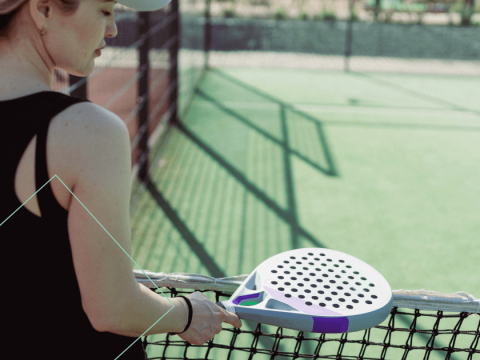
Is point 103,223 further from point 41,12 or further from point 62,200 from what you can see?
point 41,12

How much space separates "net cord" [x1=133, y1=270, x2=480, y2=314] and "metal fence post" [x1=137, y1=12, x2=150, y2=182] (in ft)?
10.7

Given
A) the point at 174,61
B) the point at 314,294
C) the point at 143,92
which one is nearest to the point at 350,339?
the point at 314,294

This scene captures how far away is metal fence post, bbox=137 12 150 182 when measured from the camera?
4463mm

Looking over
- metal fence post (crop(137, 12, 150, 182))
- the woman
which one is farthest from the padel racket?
metal fence post (crop(137, 12, 150, 182))

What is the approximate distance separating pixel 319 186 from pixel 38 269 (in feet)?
13.3

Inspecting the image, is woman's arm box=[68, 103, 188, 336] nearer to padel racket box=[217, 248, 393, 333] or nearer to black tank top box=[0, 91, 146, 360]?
black tank top box=[0, 91, 146, 360]

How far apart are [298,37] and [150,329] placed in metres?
11.6

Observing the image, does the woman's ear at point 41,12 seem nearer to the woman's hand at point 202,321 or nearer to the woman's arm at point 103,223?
the woman's arm at point 103,223

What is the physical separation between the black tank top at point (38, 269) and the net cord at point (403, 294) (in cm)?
40

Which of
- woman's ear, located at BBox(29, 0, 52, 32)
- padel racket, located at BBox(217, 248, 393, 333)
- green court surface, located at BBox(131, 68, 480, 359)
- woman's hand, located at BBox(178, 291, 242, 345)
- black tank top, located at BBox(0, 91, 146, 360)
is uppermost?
woman's ear, located at BBox(29, 0, 52, 32)

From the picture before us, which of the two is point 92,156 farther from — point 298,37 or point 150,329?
point 298,37

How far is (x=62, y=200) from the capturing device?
2.73 ft

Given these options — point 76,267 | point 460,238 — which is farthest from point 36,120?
point 460,238

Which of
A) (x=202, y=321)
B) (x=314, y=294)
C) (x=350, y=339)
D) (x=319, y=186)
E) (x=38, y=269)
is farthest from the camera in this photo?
(x=319, y=186)
